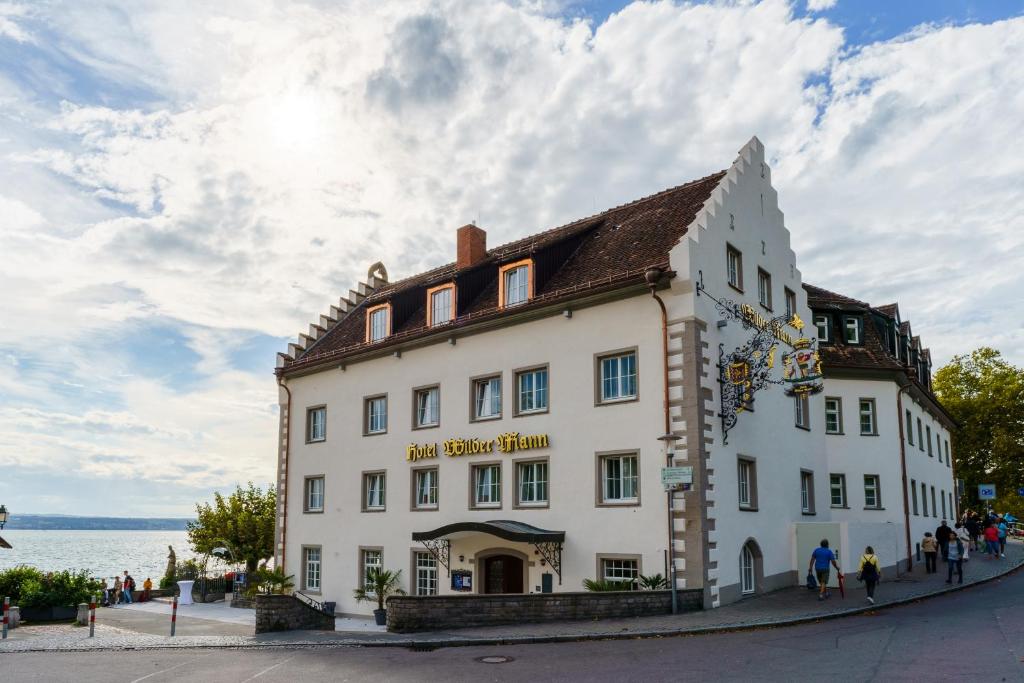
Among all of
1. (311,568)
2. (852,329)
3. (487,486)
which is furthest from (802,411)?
(311,568)

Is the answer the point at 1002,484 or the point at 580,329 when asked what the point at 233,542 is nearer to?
the point at 580,329

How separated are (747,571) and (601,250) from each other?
1043cm

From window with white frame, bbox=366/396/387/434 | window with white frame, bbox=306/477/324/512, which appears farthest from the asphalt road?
window with white frame, bbox=306/477/324/512

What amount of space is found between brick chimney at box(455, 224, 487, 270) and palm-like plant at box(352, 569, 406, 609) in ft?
39.3

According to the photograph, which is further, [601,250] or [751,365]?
[601,250]

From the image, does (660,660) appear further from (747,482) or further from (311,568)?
(311,568)

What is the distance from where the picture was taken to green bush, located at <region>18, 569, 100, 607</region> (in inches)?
1235

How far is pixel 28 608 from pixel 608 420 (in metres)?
22.0

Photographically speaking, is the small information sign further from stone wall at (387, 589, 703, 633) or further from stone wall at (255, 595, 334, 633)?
stone wall at (255, 595, 334, 633)

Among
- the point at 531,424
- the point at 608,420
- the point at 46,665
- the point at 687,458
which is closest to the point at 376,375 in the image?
the point at 531,424

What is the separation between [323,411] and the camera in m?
35.4

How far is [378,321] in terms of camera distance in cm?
3375

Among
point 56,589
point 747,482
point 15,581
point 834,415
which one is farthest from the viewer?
point 834,415

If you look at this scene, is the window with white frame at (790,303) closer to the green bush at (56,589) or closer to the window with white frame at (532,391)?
the window with white frame at (532,391)
